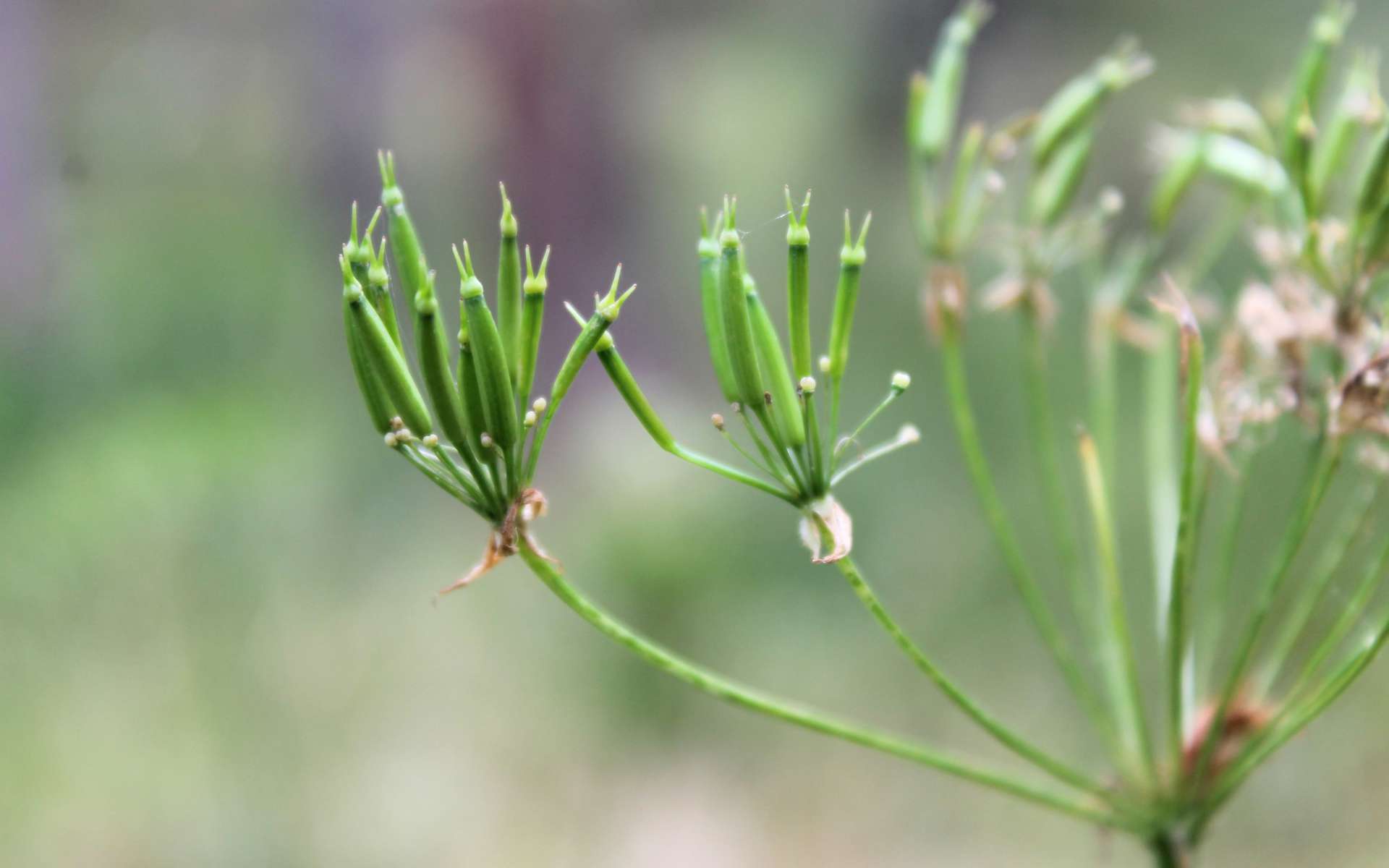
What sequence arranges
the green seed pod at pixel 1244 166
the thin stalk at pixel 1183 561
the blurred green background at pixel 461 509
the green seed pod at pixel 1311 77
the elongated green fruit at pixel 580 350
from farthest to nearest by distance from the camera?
the blurred green background at pixel 461 509 < the green seed pod at pixel 1244 166 < the green seed pod at pixel 1311 77 < the thin stalk at pixel 1183 561 < the elongated green fruit at pixel 580 350

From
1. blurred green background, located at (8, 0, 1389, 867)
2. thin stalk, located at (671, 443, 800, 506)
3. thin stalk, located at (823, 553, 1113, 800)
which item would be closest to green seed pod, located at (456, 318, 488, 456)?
thin stalk, located at (671, 443, 800, 506)

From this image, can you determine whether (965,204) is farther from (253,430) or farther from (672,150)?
(672,150)

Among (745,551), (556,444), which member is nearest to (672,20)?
(556,444)

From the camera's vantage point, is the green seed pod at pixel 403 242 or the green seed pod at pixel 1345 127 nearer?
the green seed pod at pixel 403 242

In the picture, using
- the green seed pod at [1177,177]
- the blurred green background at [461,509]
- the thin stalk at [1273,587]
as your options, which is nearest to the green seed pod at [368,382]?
the thin stalk at [1273,587]

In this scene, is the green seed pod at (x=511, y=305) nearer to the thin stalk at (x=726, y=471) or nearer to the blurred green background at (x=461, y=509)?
the thin stalk at (x=726, y=471)

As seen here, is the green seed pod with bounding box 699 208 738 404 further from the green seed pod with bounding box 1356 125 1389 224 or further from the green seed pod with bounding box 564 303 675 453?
the green seed pod with bounding box 1356 125 1389 224

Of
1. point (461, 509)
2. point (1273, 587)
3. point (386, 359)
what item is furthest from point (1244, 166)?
point (461, 509)
